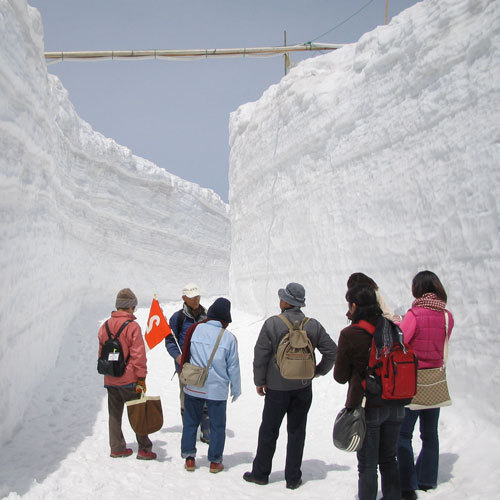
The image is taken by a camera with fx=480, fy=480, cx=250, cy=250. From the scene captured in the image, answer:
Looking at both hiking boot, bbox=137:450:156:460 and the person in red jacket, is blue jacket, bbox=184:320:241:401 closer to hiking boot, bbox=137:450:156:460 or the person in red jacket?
the person in red jacket

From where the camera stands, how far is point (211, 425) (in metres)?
3.66

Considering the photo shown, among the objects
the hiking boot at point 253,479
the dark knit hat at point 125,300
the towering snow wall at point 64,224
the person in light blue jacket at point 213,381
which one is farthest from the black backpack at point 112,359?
the hiking boot at point 253,479

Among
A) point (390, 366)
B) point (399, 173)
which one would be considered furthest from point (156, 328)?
point (399, 173)

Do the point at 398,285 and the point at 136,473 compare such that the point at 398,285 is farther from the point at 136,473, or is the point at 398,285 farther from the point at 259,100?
the point at 259,100

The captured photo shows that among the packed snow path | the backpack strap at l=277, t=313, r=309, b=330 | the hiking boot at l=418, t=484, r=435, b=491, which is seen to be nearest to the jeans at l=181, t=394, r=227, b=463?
the packed snow path

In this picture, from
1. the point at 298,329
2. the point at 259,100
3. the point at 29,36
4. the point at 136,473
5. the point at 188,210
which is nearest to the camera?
the point at 298,329

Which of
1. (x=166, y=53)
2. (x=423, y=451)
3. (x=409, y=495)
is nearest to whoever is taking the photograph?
(x=409, y=495)

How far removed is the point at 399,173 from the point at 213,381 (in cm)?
335

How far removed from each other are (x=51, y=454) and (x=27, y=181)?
2808 millimetres

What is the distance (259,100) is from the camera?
10984 mm

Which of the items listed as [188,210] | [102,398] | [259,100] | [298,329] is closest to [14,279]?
[102,398]

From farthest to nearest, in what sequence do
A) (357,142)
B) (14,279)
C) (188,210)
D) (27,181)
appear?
1. (188,210)
2. (357,142)
3. (27,181)
4. (14,279)

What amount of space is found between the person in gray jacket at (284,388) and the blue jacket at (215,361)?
29 cm

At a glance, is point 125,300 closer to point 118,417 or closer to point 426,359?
point 118,417
